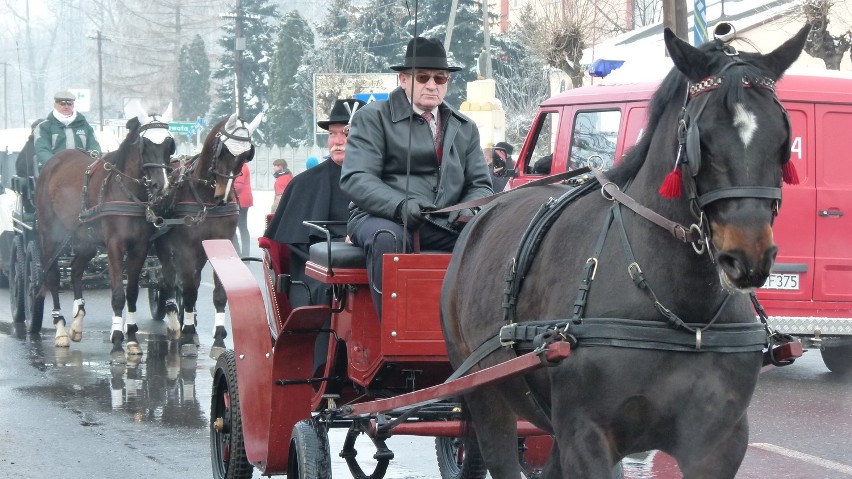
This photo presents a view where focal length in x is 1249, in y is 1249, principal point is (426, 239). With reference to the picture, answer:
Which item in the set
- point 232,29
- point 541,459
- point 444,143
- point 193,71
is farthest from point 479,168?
point 193,71

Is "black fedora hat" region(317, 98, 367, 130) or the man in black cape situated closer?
the man in black cape

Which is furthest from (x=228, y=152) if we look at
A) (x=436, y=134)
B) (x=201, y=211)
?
(x=436, y=134)

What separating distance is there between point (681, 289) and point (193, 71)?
6307 centimetres

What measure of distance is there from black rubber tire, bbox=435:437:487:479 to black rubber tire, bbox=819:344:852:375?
19.5ft

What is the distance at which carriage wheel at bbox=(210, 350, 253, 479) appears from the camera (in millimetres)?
6309

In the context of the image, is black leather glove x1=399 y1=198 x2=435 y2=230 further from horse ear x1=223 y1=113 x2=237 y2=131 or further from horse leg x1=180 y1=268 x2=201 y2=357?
horse leg x1=180 y1=268 x2=201 y2=357

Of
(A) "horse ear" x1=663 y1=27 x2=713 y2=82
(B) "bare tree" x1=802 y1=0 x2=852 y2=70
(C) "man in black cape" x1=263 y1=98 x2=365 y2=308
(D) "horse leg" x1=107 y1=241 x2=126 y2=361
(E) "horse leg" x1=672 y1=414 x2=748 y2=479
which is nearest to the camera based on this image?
(A) "horse ear" x1=663 y1=27 x2=713 y2=82

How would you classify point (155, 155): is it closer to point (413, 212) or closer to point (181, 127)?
point (413, 212)

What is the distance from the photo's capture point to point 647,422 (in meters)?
3.85

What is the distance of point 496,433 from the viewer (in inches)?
200

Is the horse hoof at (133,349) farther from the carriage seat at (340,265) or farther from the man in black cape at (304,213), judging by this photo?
the carriage seat at (340,265)

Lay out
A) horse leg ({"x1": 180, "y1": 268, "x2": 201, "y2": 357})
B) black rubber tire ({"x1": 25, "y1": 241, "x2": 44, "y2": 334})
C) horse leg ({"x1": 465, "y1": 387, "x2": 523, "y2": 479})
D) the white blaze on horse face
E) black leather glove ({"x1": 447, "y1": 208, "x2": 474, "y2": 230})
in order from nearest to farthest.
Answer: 1. the white blaze on horse face
2. horse leg ({"x1": 465, "y1": 387, "x2": 523, "y2": 479})
3. black leather glove ({"x1": 447, "y1": 208, "x2": 474, "y2": 230})
4. horse leg ({"x1": 180, "y1": 268, "x2": 201, "y2": 357})
5. black rubber tire ({"x1": 25, "y1": 241, "x2": 44, "y2": 334})

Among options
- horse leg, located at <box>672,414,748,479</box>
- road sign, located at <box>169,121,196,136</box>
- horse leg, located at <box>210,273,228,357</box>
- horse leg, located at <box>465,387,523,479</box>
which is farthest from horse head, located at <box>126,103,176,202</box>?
road sign, located at <box>169,121,196,136</box>

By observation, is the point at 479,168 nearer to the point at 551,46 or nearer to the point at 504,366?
the point at 504,366
